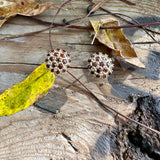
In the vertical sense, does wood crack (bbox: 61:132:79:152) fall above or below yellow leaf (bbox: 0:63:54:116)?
below

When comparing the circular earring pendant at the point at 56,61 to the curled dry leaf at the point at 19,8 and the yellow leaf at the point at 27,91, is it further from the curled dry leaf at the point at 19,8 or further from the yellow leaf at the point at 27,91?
the curled dry leaf at the point at 19,8

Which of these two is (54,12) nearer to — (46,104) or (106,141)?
(46,104)

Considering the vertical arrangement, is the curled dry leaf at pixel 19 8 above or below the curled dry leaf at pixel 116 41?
above

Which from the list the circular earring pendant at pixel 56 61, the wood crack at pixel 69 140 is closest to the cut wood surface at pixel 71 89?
the wood crack at pixel 69 140

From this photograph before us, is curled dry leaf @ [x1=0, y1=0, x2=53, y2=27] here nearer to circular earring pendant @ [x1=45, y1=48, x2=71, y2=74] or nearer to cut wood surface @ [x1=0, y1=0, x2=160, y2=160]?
cut wood surface @ [x1=0, y1=0, x2=160, y2=160]

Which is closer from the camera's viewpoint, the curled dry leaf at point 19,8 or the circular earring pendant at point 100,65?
the circular earring pendant at point 100,65

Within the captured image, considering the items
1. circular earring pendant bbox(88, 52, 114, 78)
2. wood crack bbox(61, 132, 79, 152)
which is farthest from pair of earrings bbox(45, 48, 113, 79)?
wood crack bbox(61, 132, 79, 152)

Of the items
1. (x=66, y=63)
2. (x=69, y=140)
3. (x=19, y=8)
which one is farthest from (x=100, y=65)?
(x=19, y=8)
